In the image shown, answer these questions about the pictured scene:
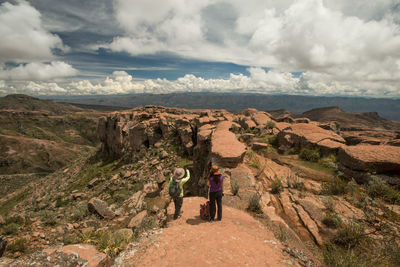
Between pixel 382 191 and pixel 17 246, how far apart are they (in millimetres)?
18363

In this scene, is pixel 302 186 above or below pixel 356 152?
below

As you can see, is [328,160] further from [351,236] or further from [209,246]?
[209,246]

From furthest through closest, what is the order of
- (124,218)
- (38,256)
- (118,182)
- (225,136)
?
(118,182), (225,136), (124,218), (38,256)

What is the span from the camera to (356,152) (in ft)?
29.9

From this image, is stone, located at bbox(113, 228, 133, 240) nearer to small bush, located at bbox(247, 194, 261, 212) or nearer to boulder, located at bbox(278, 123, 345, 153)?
small bush, located at bbox(247, 194, 261, 212)

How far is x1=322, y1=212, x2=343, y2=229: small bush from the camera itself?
571cm

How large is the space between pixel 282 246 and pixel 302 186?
→ 4.90 m

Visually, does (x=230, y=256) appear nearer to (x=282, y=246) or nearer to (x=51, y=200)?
(x=282, y=246)

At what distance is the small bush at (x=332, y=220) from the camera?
571cm

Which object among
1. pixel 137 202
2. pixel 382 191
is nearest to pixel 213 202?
pixel 382 191

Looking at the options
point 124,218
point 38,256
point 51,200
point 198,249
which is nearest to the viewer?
point 38,256

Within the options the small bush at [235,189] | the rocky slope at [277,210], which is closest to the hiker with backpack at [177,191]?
the rocky slope at [277,210]

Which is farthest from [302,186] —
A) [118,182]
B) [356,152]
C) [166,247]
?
[118,182]

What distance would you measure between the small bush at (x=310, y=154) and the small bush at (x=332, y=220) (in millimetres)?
6234
